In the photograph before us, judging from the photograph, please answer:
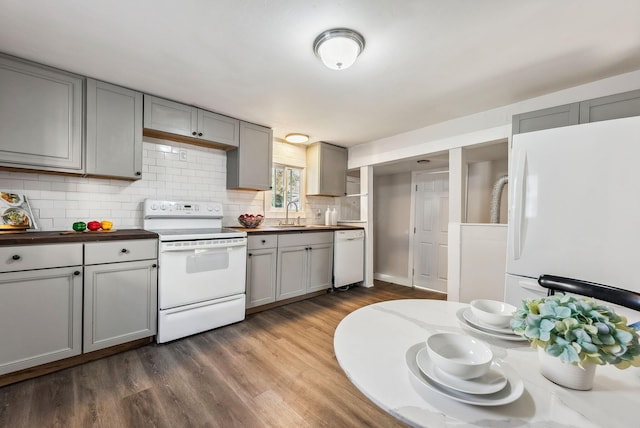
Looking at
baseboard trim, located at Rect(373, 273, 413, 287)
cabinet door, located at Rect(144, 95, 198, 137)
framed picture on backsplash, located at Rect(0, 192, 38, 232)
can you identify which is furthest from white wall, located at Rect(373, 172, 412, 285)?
framed picture on backsplash, located at Rect(0, 192, 38, 232)

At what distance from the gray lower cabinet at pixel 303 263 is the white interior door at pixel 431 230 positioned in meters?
1.64

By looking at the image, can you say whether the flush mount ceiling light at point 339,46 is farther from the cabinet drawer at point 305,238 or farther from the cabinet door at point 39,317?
the cabinet door at point 39,317

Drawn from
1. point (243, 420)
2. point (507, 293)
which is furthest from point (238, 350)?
point (507, 293)

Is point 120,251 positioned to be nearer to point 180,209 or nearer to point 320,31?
point 180,209

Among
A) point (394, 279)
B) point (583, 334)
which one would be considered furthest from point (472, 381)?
point (394, 279)

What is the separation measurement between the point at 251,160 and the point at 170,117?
0.94 m

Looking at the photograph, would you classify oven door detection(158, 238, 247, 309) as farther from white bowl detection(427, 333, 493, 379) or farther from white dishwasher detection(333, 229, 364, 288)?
white bowl detection(427, 333, 493, 379)

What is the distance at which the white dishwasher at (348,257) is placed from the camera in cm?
380

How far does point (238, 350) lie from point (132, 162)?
1.92 m

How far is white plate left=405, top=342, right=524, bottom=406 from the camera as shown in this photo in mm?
580

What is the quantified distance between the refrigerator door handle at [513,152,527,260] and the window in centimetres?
280

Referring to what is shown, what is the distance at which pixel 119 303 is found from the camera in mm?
2113

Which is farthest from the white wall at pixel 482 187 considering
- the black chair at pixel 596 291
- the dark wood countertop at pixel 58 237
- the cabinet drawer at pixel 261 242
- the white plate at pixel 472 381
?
the dark wood countertop at pixel 58 237

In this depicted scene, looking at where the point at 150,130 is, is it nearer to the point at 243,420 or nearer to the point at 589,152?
the point at 243,420
